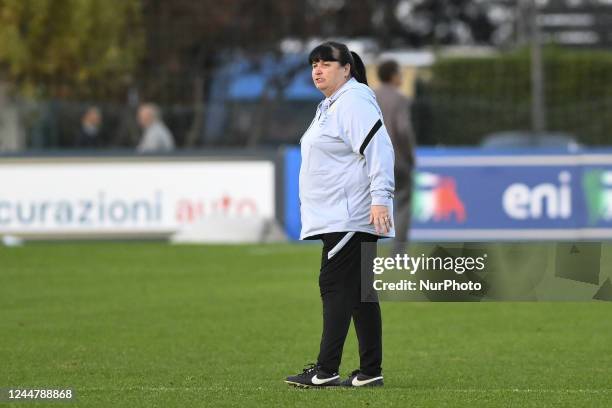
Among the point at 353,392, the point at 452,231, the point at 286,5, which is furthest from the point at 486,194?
the point at 286,5

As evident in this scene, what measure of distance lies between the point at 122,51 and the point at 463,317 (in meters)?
23.5

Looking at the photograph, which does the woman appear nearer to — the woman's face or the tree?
the woman's face

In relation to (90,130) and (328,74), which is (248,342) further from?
(90,130)

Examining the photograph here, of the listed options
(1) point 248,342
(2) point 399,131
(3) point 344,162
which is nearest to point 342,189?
(3) point 344,162

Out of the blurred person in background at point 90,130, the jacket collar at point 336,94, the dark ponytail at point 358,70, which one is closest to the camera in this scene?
the jacket collar at point 336,94

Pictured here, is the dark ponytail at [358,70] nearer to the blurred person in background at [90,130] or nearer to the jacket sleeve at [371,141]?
the jacket sleeve at [371,141]

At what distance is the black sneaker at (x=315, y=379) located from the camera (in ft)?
28.7

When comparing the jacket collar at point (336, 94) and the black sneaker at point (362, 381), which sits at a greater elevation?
the jacket collar at point (336, 94)

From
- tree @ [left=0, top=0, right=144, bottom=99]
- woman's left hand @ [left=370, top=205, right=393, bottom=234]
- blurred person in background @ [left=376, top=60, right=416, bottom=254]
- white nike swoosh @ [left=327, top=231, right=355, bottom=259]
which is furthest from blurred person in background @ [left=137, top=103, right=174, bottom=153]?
woman's left hand @ [left=370, top=205, right=393, bottom=234]

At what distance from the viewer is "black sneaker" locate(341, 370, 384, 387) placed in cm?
883

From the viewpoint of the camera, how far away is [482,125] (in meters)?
31.7

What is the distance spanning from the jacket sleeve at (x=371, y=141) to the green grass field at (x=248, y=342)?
3.60ft

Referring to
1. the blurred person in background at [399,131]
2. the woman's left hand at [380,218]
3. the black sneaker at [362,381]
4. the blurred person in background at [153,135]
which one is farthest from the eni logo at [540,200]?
the woman's left hand at [380,218]

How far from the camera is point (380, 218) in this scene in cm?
838
